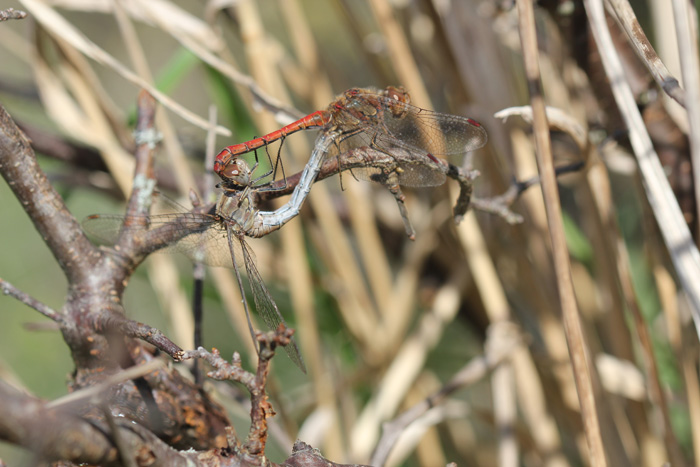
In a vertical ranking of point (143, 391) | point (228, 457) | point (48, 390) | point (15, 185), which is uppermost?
point (48, 390)

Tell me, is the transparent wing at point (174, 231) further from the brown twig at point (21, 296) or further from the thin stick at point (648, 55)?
the thin stick at point (648, 55)

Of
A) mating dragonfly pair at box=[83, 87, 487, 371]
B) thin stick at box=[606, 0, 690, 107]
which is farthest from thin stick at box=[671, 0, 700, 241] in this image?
mating dragonfly pair at box=[83, 87, 487, 371]

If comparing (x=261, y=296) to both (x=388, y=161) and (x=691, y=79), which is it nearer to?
(x=388, y=161)

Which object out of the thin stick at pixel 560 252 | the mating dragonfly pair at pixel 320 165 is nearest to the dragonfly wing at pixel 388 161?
the mating dragonfly pair at pixel 320 165

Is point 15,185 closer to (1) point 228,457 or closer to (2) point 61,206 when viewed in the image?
(2) point 61,206

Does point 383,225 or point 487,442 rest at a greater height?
point 383,225

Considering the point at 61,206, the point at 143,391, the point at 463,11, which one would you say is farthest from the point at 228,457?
the point at 463,11

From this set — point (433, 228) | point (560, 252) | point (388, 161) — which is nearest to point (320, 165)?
point (388, 161)

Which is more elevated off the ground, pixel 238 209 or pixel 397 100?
pixel 397 100
